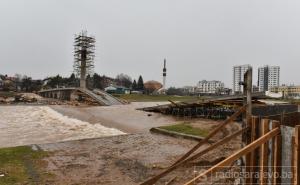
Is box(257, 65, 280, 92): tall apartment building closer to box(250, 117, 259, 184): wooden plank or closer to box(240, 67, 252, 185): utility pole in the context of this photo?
box(240, 67, 252, 185): utility pole

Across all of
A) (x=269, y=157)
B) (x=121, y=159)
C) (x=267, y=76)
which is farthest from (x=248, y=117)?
(x=267, y=76)

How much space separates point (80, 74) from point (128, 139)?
199 ft

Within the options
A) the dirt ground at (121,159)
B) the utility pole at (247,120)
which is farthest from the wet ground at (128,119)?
the utility pole at (247,120)

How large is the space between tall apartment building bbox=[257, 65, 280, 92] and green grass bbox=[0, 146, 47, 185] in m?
125

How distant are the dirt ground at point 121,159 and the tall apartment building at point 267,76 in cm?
12173

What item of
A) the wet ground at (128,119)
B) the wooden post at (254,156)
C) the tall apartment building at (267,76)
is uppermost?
the tall apartment building at (267,76)

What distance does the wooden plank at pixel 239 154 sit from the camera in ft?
13.3

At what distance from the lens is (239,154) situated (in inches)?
163

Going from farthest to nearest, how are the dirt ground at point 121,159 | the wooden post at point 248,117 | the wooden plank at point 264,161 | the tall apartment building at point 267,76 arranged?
the tall apartment building at point 267,76, the dirt ground at point 121,159, the wooden post at point 248,117, the wooden plank at point 264,161

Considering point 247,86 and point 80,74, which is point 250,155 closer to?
point 247,86

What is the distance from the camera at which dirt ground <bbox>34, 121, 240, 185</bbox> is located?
8.02 m

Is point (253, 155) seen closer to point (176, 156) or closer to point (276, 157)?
point (276, 157)

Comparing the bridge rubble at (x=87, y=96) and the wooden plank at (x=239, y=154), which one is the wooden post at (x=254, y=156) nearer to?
the wooden plank at (x=239, y=154)

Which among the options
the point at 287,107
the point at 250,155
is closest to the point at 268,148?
the point at 250,155
